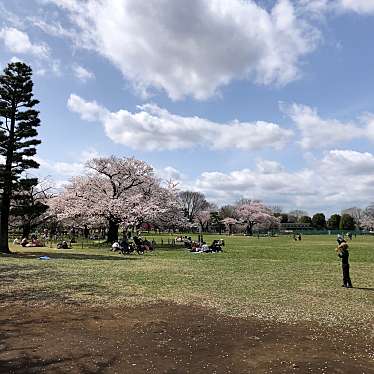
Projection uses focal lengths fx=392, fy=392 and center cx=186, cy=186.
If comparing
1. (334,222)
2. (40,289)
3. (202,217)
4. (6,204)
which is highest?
(202,217)

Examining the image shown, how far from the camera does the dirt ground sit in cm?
577

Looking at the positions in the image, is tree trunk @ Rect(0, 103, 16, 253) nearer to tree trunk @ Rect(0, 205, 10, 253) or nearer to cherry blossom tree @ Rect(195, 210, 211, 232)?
tree trunk @ Rect(0, 205, 10, 253)

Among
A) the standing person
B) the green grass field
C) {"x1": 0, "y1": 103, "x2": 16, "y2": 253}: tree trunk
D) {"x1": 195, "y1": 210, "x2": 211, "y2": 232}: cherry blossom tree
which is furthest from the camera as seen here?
{"x1": 195, "y1": 210, "x2": 211, "y2": 232}: cherry blossom tree

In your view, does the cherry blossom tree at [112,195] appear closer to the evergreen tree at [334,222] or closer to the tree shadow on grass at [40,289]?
the tree shadow on grass at [40,289]

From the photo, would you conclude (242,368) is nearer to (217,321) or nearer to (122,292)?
(217,321)

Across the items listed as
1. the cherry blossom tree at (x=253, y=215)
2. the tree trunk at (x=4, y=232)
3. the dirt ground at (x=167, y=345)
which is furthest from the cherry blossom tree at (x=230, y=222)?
the dirt ground at (x=167, y=345)

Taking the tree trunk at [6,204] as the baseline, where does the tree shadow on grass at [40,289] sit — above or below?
below

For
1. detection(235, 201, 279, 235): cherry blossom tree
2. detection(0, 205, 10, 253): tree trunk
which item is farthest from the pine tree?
detection(235, 201, 279, 235): cherry blossom tree

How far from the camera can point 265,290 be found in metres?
12.4

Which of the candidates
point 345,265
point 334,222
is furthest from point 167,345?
point 334,222

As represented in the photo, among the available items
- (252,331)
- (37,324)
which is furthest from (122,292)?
(252,331)

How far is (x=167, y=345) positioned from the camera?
677 centimetres

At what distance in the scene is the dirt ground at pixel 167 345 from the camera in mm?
5766

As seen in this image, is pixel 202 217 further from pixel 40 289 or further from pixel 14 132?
pixel 40 289
